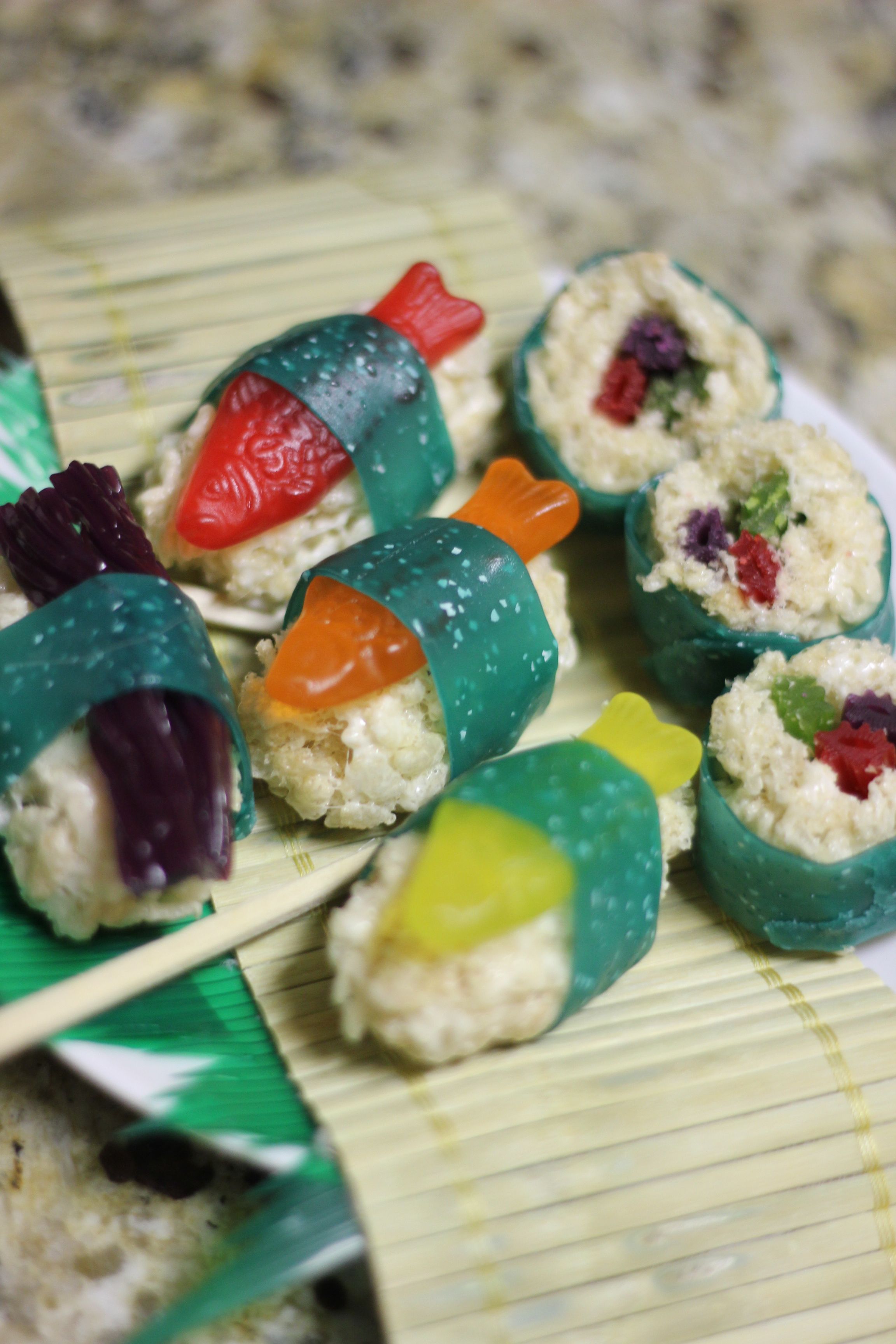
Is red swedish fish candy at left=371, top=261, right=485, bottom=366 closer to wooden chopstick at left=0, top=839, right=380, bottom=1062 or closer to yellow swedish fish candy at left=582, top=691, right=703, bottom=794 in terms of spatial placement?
yellow swedish fish candy at left=582, top=691, right=703, bottom=794

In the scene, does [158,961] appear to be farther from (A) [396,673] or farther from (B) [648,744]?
(B) [648,744]

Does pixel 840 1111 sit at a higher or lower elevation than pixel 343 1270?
higher

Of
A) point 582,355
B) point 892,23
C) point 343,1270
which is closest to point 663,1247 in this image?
point 343,1270

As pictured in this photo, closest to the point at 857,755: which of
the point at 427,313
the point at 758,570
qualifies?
the point at 758,570

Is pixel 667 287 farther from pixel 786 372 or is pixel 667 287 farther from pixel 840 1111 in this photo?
pixel 840 1111

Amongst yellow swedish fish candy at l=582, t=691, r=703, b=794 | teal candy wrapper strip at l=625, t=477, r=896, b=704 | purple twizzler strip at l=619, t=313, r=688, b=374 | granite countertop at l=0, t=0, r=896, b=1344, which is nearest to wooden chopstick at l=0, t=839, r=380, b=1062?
yellow swedish fish candy at l=582, t=691, r=703, b=794
